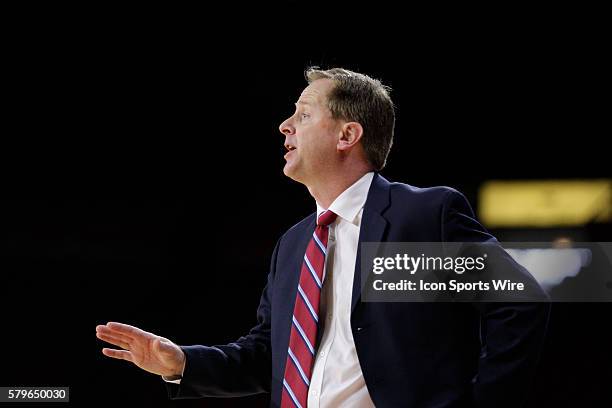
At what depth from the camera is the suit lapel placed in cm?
129

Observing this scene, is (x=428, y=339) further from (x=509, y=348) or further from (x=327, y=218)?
(x=327, y=218)

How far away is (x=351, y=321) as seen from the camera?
1.26 meters

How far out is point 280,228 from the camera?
3.91 metres

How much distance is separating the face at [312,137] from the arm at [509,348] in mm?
455

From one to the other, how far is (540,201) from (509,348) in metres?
2.80

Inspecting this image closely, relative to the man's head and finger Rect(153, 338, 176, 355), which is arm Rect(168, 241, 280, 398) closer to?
finger Rect(153, 338, 176, 355)

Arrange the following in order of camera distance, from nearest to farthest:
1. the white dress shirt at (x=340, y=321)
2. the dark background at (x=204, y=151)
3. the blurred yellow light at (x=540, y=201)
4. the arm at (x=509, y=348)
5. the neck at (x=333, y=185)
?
the arm at (x=509, y=348)
the white dress shirt at (x=340, y=321)
the neck at (x=333, y=185)
the dark background at (x=204, y=151)
the blurred yellow light at (x=540, y=201)

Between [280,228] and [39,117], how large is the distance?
1.38 metres

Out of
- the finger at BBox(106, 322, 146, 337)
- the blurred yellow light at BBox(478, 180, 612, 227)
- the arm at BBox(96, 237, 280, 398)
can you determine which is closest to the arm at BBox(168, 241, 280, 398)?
the arm at BBox(96, 237, 280, 398)

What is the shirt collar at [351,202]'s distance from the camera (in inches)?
55.5

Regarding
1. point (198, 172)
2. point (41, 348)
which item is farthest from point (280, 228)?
point (41, 348)

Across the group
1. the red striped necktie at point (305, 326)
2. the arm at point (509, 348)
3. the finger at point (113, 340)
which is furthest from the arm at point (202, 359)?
the arm at point (509, 348)

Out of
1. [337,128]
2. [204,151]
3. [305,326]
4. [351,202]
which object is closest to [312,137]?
[337,128]

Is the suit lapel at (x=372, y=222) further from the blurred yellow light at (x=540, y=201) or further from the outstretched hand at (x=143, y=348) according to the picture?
the blurred yellow light at (x=540, y=201)
